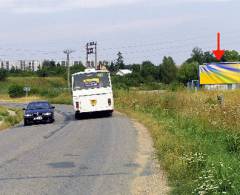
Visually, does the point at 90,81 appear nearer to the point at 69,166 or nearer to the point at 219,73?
the point at 219,73

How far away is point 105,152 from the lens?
658 inches

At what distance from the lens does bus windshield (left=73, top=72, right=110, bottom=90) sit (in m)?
37.2

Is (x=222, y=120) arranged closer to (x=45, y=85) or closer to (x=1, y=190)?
(x=1, y=190)

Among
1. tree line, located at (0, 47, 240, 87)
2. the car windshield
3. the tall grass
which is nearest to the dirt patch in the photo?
the tall grass

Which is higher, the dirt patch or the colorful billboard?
the colorful billboard

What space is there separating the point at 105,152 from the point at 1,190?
6590 mm

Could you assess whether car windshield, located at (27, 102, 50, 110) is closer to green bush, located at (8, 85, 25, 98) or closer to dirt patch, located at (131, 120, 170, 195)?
dirt patch, located at (131, 120, 170, 195)

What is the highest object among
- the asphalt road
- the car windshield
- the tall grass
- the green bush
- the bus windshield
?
the bus windshield

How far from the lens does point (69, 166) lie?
45.5ft

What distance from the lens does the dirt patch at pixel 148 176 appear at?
33.3 feet

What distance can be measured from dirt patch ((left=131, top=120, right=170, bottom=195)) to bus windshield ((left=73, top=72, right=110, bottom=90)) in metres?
19.8

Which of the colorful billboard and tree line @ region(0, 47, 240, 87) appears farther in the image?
tree line @ region(0, 47, 240, 87)

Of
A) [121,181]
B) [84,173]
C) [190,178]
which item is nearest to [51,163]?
[84,173]

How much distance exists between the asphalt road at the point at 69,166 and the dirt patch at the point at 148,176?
0.20m
